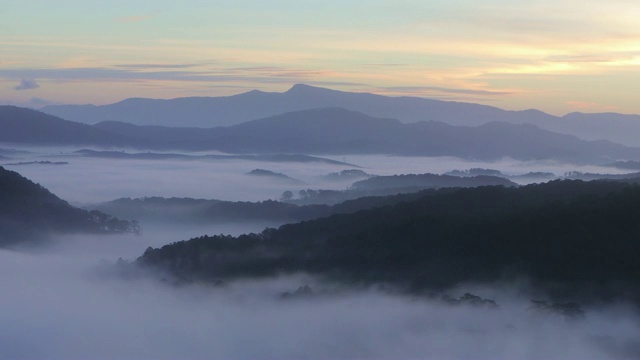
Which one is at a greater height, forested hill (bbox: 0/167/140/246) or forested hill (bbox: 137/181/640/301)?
forested hill (bbox: 137/181/640/301)

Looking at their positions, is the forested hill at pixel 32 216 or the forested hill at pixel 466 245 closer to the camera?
the forested hill at pixel 466 245

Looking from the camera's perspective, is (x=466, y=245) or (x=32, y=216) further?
(x=32, y=216)

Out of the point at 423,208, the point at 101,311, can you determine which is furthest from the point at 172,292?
the point at 423,208

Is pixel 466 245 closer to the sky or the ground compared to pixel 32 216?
closer to the sky

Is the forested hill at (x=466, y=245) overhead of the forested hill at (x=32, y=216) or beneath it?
overhead
